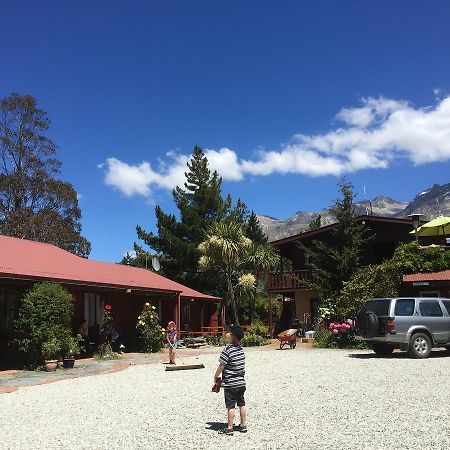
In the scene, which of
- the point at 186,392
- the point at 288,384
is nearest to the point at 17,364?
the point at 186,392

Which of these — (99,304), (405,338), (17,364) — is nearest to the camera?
(405,338)

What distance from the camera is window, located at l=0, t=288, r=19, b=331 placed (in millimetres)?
16844

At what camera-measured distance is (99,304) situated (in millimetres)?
21266

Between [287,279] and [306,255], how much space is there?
334cm

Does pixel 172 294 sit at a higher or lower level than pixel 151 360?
higher

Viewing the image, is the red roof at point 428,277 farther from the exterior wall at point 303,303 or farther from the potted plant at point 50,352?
the potted plant at point 50,352

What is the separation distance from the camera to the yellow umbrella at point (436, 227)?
26016 millimetres

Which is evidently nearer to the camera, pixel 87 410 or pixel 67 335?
pixel 87 410

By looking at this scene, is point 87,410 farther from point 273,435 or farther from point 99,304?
point 99,304

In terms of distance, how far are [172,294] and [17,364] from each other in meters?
9.54

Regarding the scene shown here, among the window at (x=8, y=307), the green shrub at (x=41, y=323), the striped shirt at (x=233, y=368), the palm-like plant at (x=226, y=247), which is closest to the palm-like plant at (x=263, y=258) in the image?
the palm-like plant at (x=226, y=247)

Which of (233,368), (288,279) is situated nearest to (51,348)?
(233,368)

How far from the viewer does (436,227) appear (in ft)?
90.0

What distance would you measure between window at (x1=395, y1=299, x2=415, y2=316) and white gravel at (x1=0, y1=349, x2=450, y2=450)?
2128 mm
